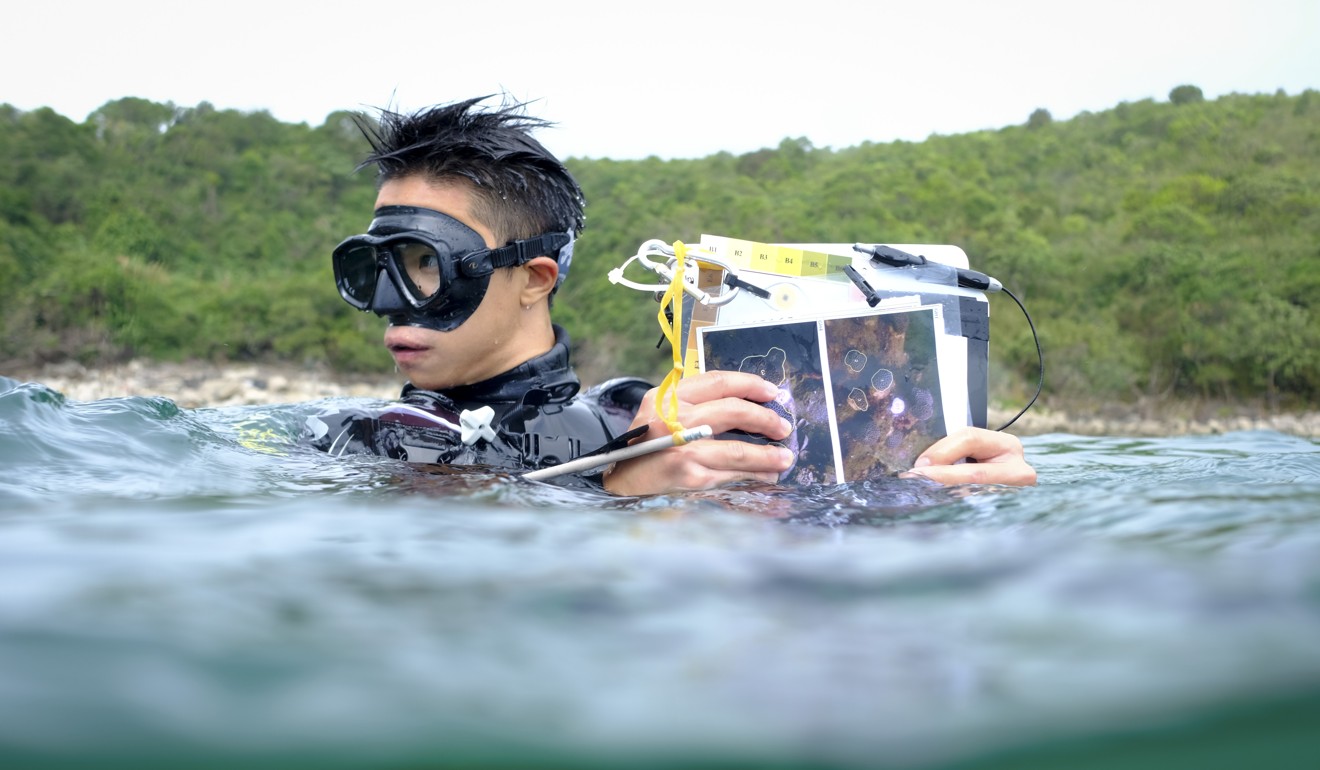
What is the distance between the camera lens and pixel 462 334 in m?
2.92

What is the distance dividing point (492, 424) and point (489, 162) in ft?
2.68

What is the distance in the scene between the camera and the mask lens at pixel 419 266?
9.49ft

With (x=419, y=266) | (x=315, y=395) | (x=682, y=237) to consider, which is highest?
(x=682, y=237)

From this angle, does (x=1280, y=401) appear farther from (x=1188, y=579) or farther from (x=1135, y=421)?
(x=1188, y=579)

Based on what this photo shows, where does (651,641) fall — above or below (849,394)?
below

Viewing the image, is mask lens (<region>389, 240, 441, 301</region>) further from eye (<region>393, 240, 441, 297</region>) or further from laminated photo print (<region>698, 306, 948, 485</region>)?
laminated photo print (<region>698, 306, 948, 485</region>)

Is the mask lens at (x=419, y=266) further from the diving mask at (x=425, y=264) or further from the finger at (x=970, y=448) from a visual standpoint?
the finger at (x=970, y=448)

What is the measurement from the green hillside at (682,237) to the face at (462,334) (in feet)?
57.0

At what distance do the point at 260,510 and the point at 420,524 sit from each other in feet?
1.22

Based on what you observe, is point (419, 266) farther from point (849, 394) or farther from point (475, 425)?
point (849, 394)

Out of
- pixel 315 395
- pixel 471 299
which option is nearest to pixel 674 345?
pixel 471 299

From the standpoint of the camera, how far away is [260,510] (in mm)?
1979

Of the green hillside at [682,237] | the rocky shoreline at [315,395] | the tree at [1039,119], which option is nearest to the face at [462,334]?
the rocky shoreline at [315,395]

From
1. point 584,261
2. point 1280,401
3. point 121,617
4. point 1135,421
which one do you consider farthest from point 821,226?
point 121,617
